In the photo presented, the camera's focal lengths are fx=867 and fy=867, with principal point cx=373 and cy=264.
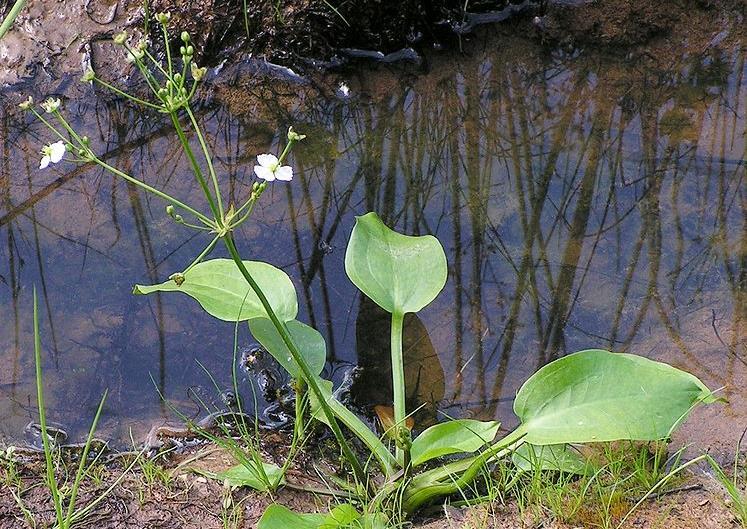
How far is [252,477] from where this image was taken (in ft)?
6.97

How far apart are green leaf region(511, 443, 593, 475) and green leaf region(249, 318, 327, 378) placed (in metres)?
0.57

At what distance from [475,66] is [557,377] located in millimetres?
1850

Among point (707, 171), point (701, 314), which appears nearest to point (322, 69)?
point (707, 171)

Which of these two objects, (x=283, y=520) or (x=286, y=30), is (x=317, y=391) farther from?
(x=286, y=30)

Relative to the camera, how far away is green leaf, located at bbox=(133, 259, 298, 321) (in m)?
2.20

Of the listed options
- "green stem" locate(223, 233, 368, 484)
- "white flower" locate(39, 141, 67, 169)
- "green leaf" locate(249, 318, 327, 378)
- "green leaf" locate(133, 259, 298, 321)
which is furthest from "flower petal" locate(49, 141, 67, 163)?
"green leaf" locate(249, 318, 327, 378)

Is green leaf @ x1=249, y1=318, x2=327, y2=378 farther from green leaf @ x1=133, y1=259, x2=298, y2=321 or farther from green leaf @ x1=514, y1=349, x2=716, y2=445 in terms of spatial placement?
green leaf @ x1=514, y1=349, x2=716, y2=445

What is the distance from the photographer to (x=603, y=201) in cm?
290

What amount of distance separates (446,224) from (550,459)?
1.00m

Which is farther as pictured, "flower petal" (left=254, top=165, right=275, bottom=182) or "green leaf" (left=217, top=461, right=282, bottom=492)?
"green leaf" (left=217, top=461, right=282, bottom=492)

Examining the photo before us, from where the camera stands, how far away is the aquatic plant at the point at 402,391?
193 cm

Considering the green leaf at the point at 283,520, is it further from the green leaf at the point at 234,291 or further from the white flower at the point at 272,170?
the white flower at the point at 272,170

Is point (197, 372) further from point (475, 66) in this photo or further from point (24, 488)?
point (475, 66)

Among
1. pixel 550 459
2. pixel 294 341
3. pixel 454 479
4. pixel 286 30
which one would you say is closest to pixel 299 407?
pixel 294 341
